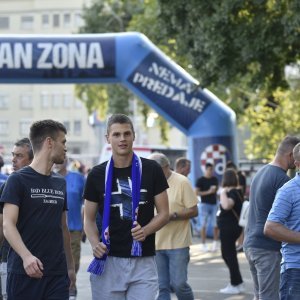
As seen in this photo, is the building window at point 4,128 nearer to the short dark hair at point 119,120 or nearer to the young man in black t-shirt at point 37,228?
the short dark hair at point 119,120

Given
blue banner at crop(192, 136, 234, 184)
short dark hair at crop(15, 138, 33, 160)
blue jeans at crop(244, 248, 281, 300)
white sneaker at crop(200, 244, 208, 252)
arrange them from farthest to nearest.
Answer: blue banner at crop(192, 136, 234, 184)
white sneaker at crop(200, 244, 208, 252)
blue jeans at crop(244, 248, 281, 300)
short dark hair at crop(15, 138, 33, 160)

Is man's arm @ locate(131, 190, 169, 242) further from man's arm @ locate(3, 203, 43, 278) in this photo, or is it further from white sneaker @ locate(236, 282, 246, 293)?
white sneaker @ locate(236, 282, 246, 293)

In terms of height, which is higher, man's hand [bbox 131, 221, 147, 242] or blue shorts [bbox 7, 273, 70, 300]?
man's hand [bbox 131, 221, 147, 242]

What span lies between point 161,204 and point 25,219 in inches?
43.1

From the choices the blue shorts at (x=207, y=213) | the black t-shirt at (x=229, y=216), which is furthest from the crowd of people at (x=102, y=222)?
the blue shorts at (x=207, y=213)

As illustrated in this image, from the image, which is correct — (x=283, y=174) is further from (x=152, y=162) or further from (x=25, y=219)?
(x=25, y=219)

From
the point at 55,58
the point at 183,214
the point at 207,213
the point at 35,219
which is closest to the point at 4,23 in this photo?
the point at 55,58

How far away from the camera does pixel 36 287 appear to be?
690cm

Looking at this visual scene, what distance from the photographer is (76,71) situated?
21.8 meters

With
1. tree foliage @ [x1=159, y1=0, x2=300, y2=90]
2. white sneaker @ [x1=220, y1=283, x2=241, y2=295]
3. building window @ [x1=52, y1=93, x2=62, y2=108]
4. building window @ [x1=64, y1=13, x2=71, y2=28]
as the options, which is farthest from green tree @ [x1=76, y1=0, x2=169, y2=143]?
building window @ [x1=64, y1=13, x2=71, y2=28]

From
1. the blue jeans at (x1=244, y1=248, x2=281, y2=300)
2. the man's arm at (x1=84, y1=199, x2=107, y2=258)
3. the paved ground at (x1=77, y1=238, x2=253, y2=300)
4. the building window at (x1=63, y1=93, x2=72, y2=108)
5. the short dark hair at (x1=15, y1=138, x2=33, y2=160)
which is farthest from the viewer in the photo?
the building window at (x1=63, y1=93, x2=72, y2=108)

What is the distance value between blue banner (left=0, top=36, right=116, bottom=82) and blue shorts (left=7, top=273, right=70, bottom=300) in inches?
587

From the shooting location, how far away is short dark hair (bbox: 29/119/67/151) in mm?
7129

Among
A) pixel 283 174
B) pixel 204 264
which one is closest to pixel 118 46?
pixel 204 264
